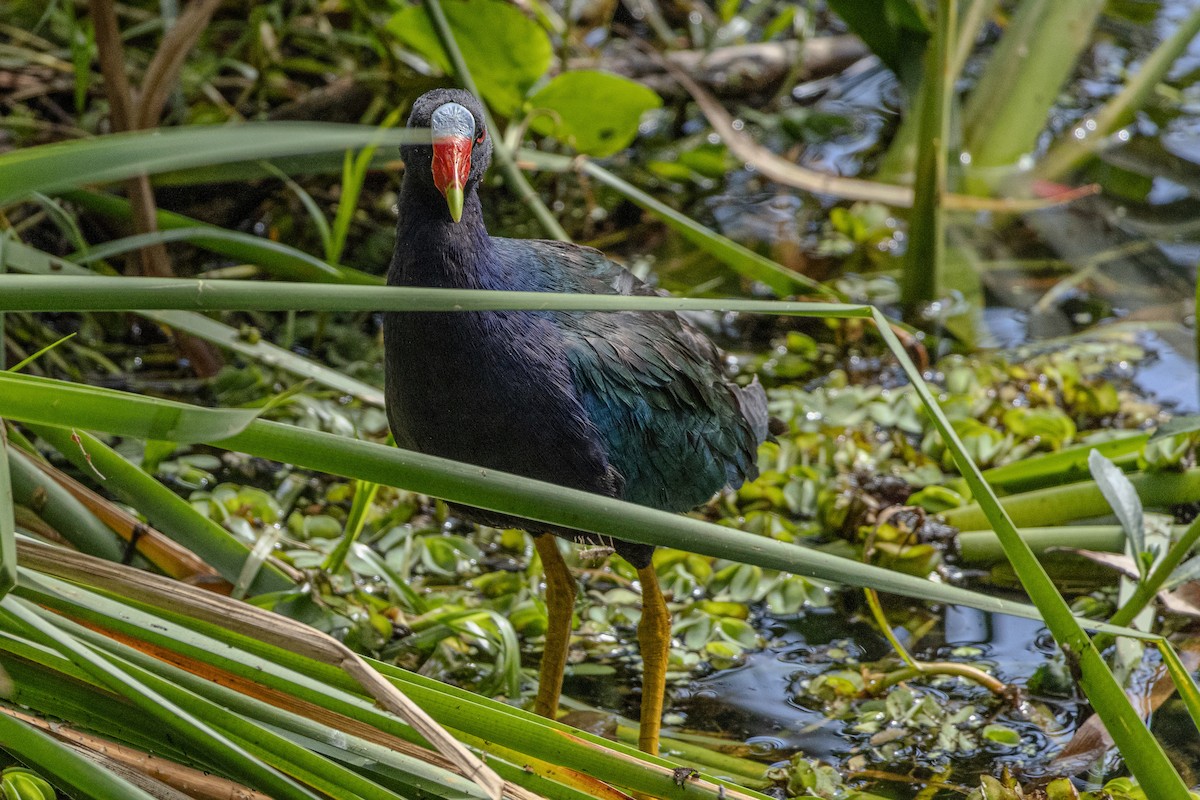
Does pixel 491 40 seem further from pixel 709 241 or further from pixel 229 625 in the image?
pixel 229 625

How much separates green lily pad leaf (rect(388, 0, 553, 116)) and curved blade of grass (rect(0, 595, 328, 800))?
205 centimetres

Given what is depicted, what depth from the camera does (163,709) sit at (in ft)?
4.75

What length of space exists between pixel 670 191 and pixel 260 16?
4.76ft

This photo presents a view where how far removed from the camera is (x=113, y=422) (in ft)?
4.35

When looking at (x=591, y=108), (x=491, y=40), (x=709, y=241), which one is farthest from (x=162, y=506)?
(x=591, y=108)

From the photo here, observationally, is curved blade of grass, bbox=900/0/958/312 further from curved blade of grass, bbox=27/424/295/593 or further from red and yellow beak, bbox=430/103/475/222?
curved blade of grass, bbox=27/424/295/593

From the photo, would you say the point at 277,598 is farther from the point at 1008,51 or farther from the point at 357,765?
the point at 1008,51

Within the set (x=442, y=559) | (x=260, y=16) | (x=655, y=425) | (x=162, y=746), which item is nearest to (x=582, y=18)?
(x=260, y=16)

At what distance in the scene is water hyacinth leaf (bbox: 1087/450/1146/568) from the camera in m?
2.02

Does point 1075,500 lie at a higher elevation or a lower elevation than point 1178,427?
higher

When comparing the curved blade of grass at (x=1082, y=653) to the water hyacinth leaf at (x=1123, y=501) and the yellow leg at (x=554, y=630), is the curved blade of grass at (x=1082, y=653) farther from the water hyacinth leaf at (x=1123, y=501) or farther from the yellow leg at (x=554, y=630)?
the yellow leg at (x=554, y=630)

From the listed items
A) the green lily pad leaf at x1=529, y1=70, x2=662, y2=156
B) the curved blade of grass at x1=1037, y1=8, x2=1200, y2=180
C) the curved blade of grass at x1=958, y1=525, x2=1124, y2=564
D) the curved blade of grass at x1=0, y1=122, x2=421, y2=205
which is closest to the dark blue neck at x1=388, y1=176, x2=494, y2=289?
the curved blade of grass at x1=0, y1=122, x2=421, y2=205

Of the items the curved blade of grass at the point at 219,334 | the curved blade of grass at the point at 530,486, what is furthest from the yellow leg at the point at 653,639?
the curved blade of grass at the point at 530,486

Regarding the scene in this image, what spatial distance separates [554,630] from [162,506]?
0.71m
